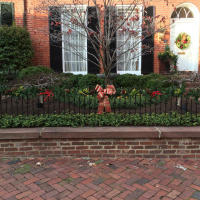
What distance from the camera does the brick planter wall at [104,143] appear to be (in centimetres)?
393

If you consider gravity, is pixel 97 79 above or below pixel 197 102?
above

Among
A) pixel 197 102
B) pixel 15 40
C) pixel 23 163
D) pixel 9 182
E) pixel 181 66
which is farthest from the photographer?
pixel 181 66

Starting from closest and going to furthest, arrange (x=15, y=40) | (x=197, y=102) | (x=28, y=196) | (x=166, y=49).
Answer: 1. (x=28, y=196)
2. (x=197, y=102)
3. (x=15, y=40)
4. (x=166, y=49)

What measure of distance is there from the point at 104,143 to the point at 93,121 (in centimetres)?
49

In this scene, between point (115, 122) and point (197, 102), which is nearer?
point (115, 122)

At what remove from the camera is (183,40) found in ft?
31.4

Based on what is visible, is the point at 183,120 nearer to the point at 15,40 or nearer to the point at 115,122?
the point at 115,122

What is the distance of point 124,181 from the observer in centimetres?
327

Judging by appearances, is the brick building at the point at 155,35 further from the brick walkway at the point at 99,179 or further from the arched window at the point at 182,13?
the brick walkway at the point at 99,179

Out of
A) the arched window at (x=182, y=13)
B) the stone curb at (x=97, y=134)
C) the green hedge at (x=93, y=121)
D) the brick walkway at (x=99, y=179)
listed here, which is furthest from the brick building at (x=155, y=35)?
the brick walkway at (x=99, y=179)

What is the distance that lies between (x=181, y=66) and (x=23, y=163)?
7756mm

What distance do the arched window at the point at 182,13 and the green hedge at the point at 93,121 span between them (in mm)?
6317

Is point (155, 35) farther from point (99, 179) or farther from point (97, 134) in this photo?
point (99, 179)

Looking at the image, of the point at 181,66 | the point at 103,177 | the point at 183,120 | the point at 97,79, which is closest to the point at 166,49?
the point at 181,66
